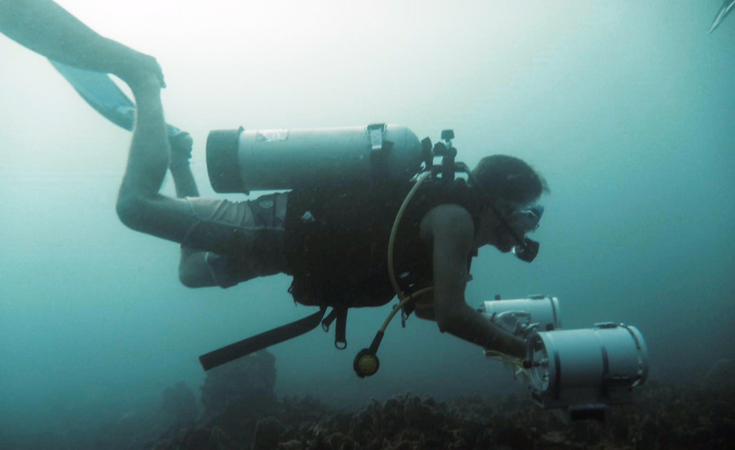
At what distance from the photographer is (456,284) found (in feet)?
8.42

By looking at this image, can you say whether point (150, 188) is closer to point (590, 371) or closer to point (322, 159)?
point (322, 159)

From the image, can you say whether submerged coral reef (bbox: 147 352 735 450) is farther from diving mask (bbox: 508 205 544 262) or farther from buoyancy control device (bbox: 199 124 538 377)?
buoyancy control device (bbox: 199 124 538 377)

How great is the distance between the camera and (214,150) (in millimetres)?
3057

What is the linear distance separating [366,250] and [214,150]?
4.96 feet

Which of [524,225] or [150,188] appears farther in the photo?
[524,225]

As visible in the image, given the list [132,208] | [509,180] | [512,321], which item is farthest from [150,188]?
[512,321]

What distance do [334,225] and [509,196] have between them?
5.01 ft

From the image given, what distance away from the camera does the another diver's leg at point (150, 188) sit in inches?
113

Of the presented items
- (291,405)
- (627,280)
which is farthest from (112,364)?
(627,280)

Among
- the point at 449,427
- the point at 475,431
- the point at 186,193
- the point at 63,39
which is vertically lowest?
the point at 449,427

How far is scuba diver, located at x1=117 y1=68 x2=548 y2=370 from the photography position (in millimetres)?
2877

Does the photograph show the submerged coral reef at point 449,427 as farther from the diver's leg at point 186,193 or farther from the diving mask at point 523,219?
the diver's leg at point 186,193

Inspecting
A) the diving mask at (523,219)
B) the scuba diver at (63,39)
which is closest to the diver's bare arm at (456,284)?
the diving mask at (523,219)

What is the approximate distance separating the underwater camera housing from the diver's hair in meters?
1.20
